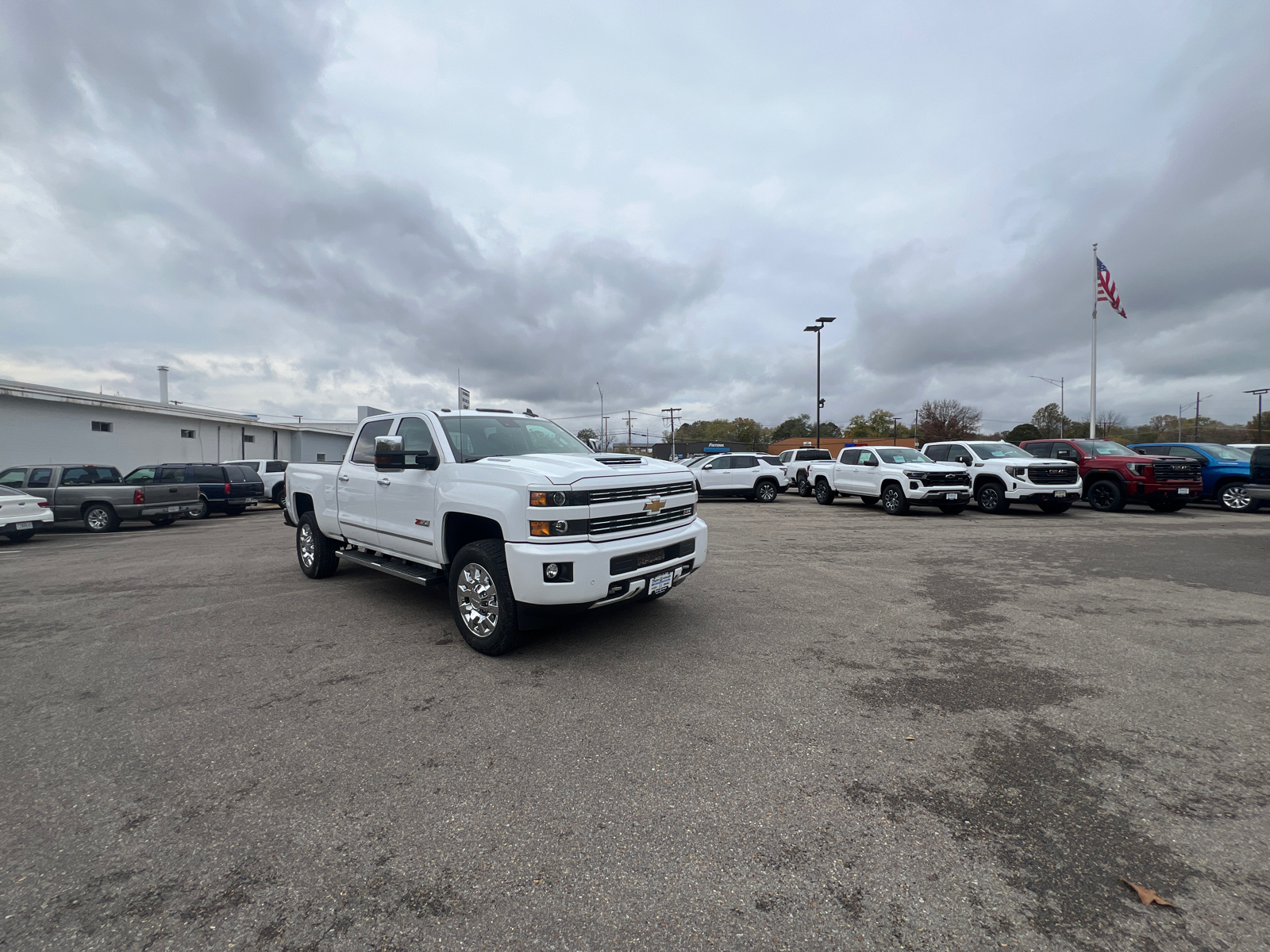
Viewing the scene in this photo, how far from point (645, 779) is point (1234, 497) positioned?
19887 millimetres

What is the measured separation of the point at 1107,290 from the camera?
23969mm

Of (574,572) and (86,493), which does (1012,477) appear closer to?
(574,572)

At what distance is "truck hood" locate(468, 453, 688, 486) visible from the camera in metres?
4.36

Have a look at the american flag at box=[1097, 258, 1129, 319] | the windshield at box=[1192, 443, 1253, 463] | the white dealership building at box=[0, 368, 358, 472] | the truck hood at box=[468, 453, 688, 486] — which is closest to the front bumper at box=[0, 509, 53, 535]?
the white dealership building at box=[0, 368, 358, 472]

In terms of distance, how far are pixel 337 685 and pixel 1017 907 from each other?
393cm

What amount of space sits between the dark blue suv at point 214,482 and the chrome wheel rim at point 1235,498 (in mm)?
26909

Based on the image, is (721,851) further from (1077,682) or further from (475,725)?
(1077,682)

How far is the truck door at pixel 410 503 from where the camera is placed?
17.0 feet

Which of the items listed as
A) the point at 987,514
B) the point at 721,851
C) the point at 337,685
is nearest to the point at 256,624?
the point at 337,685

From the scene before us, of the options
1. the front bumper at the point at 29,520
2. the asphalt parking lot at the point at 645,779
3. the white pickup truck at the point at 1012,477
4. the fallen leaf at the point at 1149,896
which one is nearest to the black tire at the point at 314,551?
the asphalt parking lot at the point at 645,779

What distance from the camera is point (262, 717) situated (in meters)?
3.56

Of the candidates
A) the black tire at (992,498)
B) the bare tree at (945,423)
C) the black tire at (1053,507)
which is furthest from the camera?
the bare tree at (945,423)

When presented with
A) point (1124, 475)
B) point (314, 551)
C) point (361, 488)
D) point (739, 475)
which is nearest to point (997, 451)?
point (1124, 475)

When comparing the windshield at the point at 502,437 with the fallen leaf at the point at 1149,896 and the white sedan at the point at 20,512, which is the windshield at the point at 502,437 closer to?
the fallen leaf at the point at 1149,896
